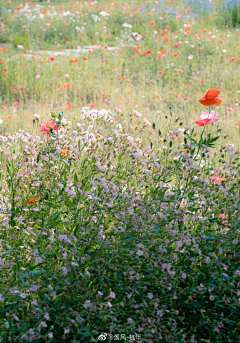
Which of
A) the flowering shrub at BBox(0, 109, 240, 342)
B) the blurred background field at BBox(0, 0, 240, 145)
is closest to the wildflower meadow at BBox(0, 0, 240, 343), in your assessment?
the flowering shrub at BBox(0, 109, 240, 342)

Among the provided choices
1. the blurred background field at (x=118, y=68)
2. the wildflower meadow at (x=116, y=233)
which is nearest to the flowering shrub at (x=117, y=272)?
the wildflower meadow at (x=116, y=233)

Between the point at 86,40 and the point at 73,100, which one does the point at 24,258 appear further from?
the point at 86,40

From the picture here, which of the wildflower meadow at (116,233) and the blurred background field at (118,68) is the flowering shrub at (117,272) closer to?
the wildflower meadow at (116,233)

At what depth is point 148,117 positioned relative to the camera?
485 centimetres

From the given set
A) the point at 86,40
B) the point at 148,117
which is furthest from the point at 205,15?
the point at 148,117

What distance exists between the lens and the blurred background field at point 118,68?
528 cm

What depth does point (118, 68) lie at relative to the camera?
264 inches

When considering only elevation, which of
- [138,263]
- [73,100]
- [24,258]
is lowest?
[73,100]

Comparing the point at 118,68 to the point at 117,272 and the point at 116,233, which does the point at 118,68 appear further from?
the point at 117,272

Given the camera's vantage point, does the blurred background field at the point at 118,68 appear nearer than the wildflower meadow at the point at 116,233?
No

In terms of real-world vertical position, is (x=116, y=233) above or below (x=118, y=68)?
above

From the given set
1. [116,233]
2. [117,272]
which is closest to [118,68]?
[116,233]

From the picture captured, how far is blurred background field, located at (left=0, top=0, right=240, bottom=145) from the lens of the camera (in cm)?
528

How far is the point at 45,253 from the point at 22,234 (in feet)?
0.97
